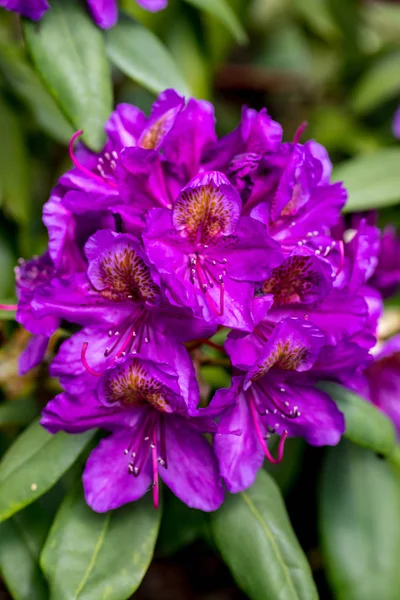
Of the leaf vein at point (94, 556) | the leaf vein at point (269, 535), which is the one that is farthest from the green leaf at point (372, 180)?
the leaf vein at point (94, 556)

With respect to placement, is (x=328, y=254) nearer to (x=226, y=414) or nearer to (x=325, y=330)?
(x=325, y=330)

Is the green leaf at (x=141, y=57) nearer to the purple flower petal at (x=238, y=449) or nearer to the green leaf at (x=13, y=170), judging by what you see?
the green leaf at (x=13, y=170)

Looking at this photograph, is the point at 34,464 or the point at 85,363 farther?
the point at 34,464

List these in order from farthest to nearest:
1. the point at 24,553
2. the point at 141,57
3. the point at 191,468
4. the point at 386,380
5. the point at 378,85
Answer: the point at 378,85
the point at 386,380
the point at 141,57
the point at 24,553
the point at 191,468

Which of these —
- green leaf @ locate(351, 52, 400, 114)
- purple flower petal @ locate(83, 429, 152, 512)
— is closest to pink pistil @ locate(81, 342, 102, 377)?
purple flower petal @ locate(83, 429, 152, 512)

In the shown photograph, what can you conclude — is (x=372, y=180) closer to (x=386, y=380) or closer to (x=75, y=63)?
(x=386, y=380)

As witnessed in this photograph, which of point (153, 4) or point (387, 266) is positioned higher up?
point (153, 4)

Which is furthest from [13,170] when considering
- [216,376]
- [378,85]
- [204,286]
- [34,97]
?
[378,85]

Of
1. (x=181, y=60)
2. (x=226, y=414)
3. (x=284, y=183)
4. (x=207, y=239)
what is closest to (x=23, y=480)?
(x=226, y=414)
